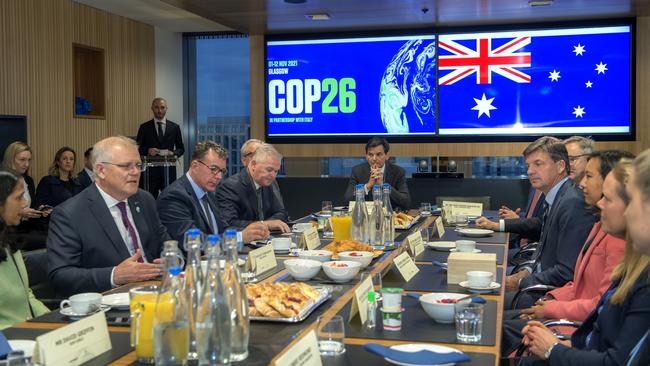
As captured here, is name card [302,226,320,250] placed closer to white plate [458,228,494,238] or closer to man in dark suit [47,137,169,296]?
man in dark suit [47,137,169,296]

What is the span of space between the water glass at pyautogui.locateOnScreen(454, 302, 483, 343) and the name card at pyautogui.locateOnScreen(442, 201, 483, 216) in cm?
314

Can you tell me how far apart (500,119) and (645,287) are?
6521mm

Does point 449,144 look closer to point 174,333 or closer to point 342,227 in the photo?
point 342,227

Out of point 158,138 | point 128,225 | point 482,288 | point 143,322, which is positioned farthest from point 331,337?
point 158,138

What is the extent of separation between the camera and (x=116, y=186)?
10.8ft

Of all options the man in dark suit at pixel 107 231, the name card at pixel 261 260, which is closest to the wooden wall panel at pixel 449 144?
the man in dark suit at pixel 107 231

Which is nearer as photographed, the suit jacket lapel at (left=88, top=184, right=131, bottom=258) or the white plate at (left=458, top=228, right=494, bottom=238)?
the suit jacket lapel at (left=88, top=184, right=131, bottom=258)

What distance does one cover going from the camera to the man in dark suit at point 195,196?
13.3 ft

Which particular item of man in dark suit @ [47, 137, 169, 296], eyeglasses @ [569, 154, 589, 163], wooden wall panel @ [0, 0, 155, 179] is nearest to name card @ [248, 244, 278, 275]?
man in dark suit @ [47, 137, 169, 296]

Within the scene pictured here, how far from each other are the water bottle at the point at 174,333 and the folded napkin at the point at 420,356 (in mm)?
451

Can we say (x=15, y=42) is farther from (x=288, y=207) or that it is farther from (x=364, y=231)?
(x=364, y=231)

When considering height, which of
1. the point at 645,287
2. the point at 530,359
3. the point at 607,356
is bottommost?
the point at 530,359

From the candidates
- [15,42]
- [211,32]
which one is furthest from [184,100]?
[15,42]

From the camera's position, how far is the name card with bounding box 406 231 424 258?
3.40m
